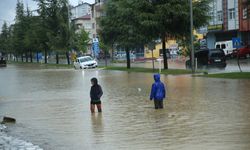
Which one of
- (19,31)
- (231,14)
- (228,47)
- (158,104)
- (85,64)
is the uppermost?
(231,14)

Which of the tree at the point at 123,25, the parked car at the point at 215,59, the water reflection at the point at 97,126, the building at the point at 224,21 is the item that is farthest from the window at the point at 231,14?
the water reflection at the point at 97,126

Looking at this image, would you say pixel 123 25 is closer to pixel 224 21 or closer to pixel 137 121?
pixel 224 21

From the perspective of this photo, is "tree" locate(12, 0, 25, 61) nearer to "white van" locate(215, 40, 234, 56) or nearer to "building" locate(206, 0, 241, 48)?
"building" locate(206, 0, 241, 48)

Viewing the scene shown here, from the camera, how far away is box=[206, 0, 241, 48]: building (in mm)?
74688

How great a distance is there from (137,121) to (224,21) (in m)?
64.2

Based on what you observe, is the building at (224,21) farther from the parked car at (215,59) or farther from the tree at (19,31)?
the tree at (19,31)

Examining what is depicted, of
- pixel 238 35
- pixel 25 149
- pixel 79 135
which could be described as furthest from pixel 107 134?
pixel 238 35

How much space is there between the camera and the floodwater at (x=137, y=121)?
1150cm

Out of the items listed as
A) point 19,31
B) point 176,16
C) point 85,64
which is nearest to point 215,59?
point 176,16

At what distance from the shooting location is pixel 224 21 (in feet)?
254

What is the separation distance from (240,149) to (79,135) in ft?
14.1

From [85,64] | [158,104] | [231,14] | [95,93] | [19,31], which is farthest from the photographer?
[19,31]

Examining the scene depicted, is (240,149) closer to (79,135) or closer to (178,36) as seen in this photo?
(79,135)

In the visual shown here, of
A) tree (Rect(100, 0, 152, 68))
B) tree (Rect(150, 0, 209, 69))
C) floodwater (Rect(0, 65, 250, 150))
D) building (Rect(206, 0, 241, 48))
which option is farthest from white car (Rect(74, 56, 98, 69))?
floodwater (Rect(0, 65, 250, 150))
